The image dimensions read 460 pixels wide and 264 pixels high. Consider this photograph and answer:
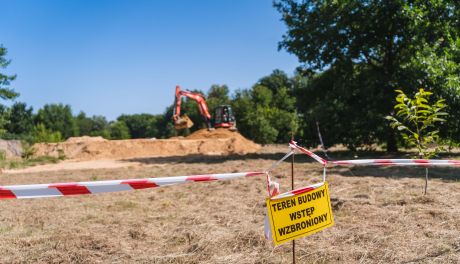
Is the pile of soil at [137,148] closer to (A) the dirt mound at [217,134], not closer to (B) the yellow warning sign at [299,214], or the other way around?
(A) the dirt mound at [217,134]

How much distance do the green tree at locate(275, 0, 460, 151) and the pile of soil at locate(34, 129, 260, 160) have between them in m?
9.50

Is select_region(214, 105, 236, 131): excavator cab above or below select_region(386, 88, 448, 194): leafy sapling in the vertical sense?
above

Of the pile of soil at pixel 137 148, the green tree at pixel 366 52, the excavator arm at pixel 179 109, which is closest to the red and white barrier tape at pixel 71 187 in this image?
the green tree at pixel 366 52

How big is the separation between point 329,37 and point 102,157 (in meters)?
16.2

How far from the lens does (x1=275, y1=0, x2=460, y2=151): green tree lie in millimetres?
14867

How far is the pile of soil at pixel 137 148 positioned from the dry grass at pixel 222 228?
1824cm

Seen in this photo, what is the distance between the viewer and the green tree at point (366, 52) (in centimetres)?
1487

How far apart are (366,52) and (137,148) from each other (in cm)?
1672

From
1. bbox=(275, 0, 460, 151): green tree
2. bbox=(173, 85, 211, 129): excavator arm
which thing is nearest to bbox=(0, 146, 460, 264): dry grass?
bbox=(275, 0, 460, 151): green tree

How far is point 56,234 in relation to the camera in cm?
512

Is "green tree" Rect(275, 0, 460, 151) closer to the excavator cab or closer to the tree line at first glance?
the tree line

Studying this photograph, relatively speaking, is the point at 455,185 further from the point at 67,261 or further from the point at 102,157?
the point at 102,157

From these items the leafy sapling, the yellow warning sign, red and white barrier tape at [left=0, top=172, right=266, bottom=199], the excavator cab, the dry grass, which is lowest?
the dry grass

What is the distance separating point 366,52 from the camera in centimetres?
1775
